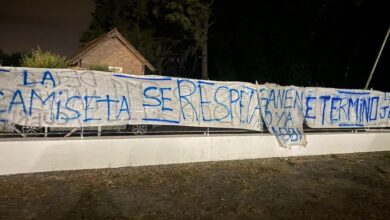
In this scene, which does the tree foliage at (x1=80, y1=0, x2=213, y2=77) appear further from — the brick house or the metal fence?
the metal fence

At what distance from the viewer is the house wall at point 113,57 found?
30.6m

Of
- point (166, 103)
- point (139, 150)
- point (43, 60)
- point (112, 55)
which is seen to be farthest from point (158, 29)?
point (139, 150)

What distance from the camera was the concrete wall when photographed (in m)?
7.11

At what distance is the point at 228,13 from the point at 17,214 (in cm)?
3964

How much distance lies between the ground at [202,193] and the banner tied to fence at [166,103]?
103cm

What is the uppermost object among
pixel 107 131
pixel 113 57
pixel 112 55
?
pixel 112 55

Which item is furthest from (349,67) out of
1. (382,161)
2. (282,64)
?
(382,161)

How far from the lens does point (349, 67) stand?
28.2 meters

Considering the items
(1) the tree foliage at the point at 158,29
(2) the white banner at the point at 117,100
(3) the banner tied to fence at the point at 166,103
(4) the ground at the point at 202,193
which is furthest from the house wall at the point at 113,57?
(4) the ground at the point at 202,193

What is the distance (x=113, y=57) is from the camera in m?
31.5

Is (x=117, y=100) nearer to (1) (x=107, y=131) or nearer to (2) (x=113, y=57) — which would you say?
(1) (x=107, y=131)

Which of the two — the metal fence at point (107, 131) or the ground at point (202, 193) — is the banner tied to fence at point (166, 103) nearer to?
the metal fence at point (107, 131)

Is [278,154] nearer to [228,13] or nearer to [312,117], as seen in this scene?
[312,117]

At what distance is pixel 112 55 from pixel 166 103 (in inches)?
951
